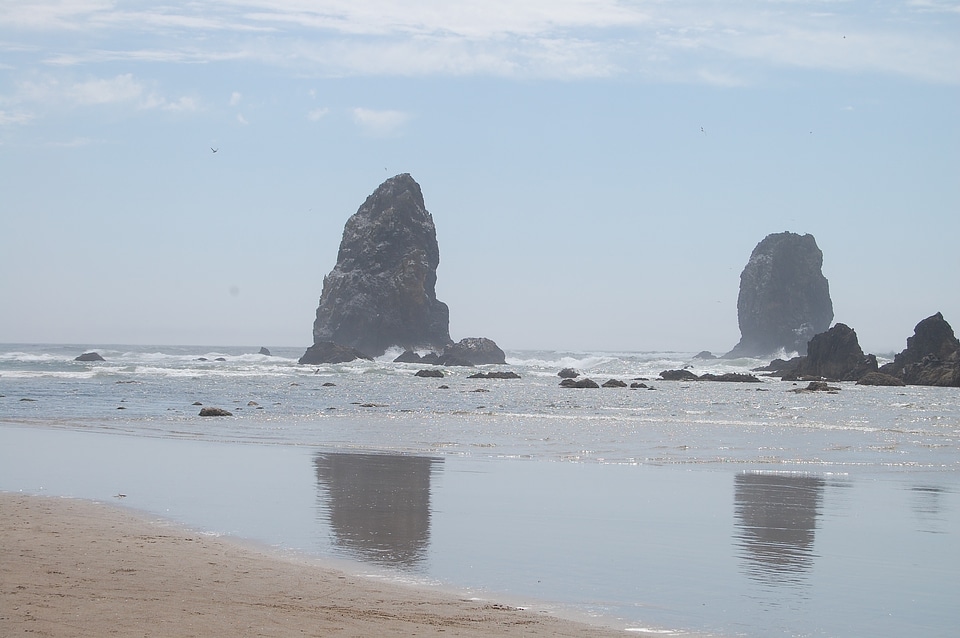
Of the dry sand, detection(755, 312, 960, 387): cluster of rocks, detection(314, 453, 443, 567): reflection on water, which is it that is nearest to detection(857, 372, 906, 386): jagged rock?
detection(755, 312, 960, 387): cluster of rocks

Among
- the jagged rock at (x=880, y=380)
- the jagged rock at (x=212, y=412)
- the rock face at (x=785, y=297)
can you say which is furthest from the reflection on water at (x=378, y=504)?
the rock face at (x=785, y=297)

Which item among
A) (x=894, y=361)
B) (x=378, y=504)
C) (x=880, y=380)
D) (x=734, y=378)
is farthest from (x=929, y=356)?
(x=378, y=504)

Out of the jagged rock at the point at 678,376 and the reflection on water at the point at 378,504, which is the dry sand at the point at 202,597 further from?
the jagged rock at the point at 678,376

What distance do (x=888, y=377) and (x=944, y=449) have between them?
4958 centimetres

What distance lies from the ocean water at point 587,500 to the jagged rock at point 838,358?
4980 centimetres

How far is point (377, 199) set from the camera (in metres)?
142

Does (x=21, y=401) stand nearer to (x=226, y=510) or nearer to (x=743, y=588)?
(x=226, y=510)

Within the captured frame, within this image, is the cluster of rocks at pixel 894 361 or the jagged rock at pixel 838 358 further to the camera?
the jagged rock at pixel 838 358

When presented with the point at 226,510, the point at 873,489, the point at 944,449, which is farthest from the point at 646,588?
the point at 944,449

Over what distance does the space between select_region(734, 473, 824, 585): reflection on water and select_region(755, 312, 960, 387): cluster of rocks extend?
57288mm

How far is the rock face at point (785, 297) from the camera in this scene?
178m

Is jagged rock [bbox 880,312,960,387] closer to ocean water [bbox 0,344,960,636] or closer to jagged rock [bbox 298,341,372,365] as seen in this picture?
ocean water [bbox 0,344,960,636]

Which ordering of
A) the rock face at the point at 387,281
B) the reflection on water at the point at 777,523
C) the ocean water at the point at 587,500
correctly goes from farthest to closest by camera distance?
the rock face at the point at 387,281, the reflection on water at the point at 777,523, the ocean water at the point at 587,500

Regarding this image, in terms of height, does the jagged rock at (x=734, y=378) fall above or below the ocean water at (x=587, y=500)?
below
